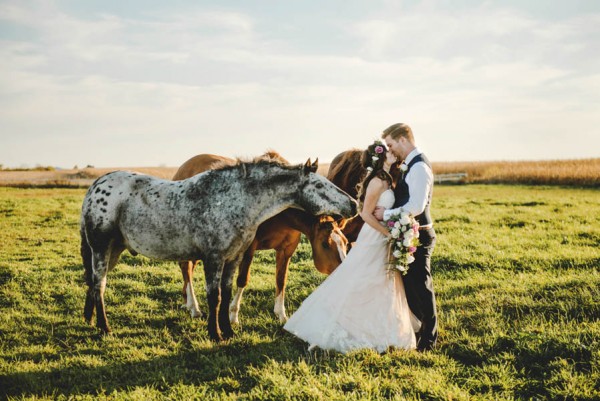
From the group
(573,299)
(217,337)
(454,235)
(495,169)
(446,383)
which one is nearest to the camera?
(446,383)

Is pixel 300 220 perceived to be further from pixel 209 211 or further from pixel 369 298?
pixel 369 298

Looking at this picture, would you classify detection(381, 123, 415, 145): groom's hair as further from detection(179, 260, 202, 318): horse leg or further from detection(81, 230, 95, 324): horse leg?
detection(81, 230, 95, 324): horse leg

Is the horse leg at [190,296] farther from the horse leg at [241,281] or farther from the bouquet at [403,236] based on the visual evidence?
the bouquet at [403,236]

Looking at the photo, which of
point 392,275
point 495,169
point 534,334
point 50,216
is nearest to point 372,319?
point 392,275

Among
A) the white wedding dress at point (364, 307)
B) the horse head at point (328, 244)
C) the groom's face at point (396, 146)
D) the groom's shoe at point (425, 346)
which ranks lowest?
the groom's shoe at point (425, 346)

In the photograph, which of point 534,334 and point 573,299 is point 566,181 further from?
point 534,334

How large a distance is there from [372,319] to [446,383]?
1228mm

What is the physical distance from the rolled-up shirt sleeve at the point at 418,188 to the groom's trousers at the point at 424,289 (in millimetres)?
Answer: 501

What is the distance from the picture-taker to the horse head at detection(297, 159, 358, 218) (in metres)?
5.59

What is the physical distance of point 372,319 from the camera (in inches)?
214

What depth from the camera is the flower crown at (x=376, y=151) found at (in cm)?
534

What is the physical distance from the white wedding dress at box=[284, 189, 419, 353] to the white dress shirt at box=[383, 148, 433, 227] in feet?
1.35

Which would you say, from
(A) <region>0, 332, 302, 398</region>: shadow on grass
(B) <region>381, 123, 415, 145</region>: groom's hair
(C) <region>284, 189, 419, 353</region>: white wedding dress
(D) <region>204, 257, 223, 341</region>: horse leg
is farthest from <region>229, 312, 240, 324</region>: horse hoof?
(B) <region>381, 123, 415, 145</region>: groom's hair

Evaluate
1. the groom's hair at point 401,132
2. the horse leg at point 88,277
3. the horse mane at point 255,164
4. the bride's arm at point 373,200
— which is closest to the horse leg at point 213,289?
the horse mane at point 255,164
